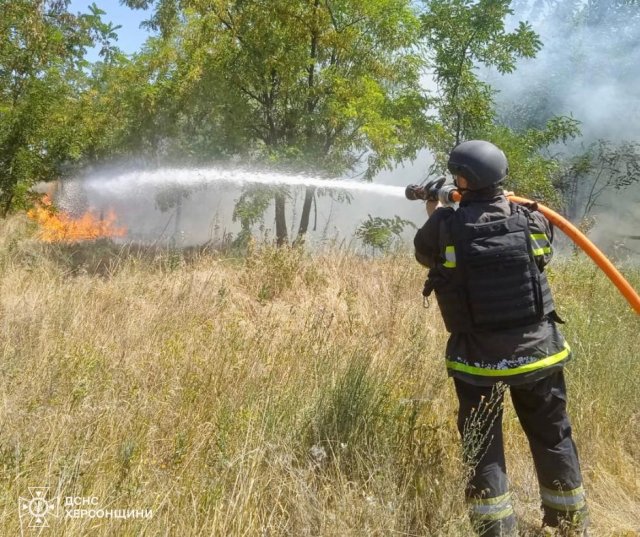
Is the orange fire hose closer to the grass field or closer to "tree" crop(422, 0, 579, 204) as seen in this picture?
the grass field

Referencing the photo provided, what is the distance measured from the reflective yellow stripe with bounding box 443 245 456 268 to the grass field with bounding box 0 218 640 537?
27.8 inches

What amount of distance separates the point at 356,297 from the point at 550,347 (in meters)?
2.70

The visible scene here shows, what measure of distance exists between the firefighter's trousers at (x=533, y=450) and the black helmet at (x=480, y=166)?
0.88m

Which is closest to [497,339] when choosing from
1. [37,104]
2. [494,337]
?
[494,337]

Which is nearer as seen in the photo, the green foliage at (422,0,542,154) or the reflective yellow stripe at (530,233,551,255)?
the reflective yellow stripe at (530,233,551,255)

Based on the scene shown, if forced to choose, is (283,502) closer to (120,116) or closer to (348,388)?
(348,388)

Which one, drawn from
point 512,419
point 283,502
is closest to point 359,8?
point 512,419

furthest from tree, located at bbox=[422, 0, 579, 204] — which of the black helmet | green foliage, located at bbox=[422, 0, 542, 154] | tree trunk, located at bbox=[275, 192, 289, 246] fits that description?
the black helmet

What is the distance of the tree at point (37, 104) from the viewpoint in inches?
398

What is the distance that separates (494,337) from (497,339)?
0.01m

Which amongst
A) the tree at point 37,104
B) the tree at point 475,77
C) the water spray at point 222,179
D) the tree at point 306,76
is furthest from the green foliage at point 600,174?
the tree at point 37,104

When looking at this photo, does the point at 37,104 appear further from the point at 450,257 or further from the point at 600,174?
the point at 600,174

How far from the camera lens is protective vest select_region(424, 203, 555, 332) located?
2.33 m

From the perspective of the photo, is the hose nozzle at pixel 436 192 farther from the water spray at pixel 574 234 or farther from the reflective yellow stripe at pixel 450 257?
the reflective yellow stripe at pixel 450 257
